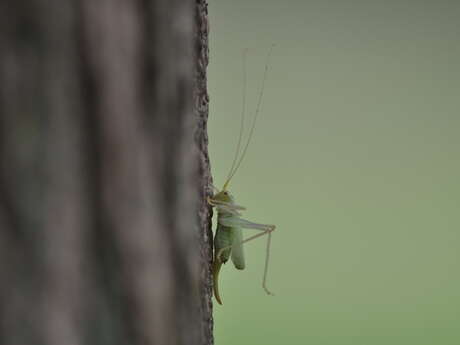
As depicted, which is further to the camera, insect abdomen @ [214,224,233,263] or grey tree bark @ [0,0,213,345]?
insect abdomen @ [214,224,233,263]

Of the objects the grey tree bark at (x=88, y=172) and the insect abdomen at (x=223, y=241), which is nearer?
the grey tree bark at (x=88, y=172)

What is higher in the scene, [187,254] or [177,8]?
[177,8]

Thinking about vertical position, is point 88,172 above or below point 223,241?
above

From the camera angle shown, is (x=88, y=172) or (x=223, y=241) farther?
(x=223, y=241)

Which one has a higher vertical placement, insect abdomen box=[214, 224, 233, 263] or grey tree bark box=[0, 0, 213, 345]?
grey tree bark box=[0, 0, 213, 345]

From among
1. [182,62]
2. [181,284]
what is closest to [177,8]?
[182,62]

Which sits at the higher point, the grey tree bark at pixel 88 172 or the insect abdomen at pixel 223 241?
the grey tree bark at pixel 88 172

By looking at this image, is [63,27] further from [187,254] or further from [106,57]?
[187,254]
